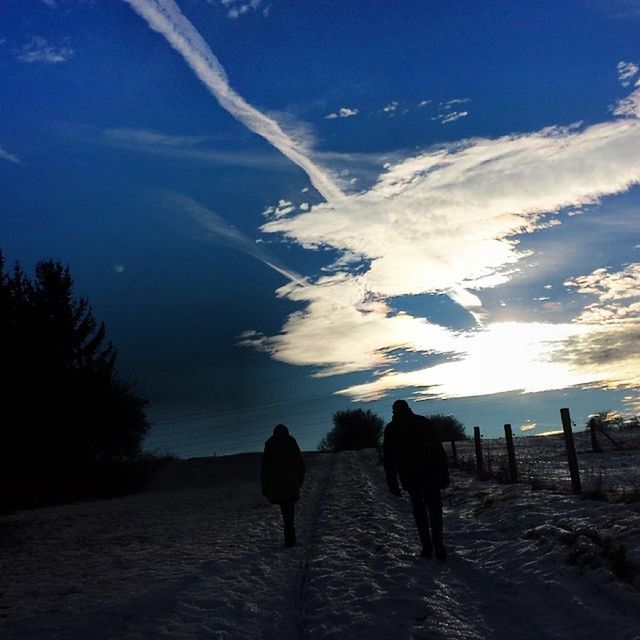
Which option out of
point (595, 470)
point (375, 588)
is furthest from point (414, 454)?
point (595, 470)

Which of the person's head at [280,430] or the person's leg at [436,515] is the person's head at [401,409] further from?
the person's head at [280,430]

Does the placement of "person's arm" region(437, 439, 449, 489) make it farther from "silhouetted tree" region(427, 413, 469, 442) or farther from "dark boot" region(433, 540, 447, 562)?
"silhouetted tree" region(427, 413, 469, 442)

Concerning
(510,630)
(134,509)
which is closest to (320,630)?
(510,630)

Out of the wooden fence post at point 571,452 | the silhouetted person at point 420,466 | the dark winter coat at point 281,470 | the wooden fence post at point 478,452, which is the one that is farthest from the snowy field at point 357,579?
the wooden fence post at point 478,452

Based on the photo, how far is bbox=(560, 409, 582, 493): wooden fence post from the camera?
13829 millimetres

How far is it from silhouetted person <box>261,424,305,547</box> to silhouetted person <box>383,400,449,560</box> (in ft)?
11.1

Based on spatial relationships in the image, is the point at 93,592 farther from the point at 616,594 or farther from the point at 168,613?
the point at 616,594

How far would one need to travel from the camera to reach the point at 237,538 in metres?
14.6

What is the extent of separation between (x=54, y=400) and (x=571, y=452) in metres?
26.0

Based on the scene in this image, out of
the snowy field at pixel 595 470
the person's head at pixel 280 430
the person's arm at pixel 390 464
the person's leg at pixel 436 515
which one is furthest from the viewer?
the snowy field at pixel 595 470

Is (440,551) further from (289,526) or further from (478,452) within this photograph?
(478,452)

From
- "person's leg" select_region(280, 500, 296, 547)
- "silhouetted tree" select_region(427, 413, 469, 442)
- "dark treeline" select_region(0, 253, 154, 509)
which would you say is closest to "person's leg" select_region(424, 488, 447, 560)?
"person's leg" select_region(280, 500, 296, 547)

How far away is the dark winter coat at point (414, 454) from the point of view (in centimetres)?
948

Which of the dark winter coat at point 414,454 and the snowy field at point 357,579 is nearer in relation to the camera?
the snowy field at point 357,579
